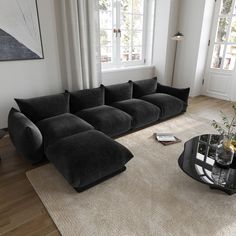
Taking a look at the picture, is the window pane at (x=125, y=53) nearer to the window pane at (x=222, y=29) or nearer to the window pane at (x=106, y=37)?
the window pane at (x=106, y=37)

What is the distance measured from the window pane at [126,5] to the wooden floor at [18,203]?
3293 mm

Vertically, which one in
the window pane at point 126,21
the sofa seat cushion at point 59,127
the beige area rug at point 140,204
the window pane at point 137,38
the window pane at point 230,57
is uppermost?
the window pane at point 126,21

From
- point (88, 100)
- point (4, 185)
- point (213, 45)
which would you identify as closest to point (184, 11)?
point (213, 45)

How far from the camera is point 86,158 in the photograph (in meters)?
1.98

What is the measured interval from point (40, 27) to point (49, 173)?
2161 mm

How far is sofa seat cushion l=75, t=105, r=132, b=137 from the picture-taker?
2830 millimetres

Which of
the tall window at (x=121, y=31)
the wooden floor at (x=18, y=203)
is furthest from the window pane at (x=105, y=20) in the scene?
the wooden floor at (x=18, y=203)

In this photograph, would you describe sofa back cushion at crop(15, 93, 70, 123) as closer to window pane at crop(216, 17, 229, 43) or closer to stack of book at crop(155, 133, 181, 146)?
stack of book at crop(155, 133, 181, 146)

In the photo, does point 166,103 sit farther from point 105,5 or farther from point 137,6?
point 137,6

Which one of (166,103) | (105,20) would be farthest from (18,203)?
(105,20)

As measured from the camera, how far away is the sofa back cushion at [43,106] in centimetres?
275

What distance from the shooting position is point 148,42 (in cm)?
488

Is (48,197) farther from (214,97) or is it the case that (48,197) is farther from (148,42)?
(214,97)

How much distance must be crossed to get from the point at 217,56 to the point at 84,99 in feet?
11.2
